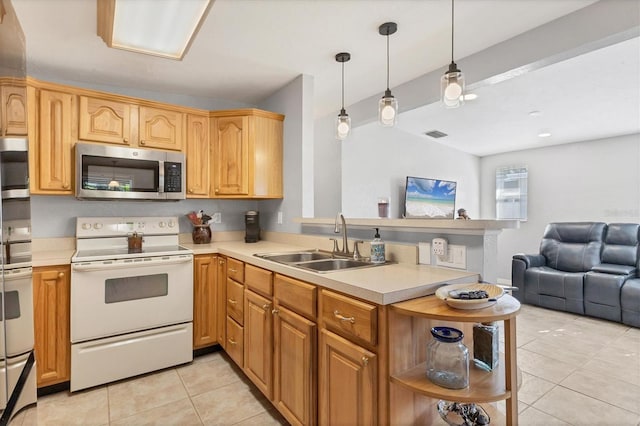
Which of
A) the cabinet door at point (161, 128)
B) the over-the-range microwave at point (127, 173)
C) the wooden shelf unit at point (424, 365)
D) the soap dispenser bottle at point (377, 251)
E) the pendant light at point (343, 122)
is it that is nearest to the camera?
the wooden shelf unit at point (424, 365)

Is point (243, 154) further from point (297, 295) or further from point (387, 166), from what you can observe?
point (387, 166)

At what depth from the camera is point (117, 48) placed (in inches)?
89.3

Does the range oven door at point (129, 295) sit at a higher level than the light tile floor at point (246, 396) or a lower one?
higher

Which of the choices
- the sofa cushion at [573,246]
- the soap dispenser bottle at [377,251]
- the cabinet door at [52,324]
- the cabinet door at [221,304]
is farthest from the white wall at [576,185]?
the cabinet door at [52,324]

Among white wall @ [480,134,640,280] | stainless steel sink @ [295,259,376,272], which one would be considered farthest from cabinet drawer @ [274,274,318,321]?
white wall @ [480,134,640,280]

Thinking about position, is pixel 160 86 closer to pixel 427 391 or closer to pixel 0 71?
pixel 0 71

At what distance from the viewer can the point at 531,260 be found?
15.3 ft

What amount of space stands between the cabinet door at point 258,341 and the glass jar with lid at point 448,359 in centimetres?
97

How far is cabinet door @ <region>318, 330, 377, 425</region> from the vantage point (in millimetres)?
1288

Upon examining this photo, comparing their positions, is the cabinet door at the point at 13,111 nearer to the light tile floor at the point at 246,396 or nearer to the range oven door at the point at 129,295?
the range oven door at the point at 129,295

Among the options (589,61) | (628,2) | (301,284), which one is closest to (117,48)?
(301,284)

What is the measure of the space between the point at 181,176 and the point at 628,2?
3174 mm

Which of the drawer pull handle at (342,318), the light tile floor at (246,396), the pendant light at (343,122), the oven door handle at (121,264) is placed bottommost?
the light tile floor at (246,396)

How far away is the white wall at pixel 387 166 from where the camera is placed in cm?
440
